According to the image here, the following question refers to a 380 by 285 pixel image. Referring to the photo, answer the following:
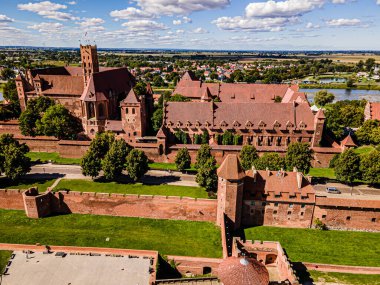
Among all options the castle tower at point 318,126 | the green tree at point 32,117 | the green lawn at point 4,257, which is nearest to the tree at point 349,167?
the castle tower at point 318,126

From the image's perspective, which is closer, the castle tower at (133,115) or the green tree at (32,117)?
the castle tower at (133,115)

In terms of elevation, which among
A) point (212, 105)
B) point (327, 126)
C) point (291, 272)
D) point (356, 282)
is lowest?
point (356, 282)

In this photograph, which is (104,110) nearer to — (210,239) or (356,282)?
(210,239)

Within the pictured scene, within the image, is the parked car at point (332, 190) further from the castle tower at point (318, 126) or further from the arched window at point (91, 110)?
the arched window at point (91, 110)

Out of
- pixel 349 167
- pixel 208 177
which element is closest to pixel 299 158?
pixel 349 167

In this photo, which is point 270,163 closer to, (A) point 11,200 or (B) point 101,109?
(A) point 11,200

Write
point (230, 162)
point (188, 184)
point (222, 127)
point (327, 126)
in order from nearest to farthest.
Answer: point (230, 162) → point (188, 184) → point (222, 127) → point (327, 126)

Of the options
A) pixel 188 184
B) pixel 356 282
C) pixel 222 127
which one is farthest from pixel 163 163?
pixel 356 282

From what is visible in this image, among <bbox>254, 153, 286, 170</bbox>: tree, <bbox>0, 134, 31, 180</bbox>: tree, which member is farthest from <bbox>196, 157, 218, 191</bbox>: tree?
<bbox>0, 134, 31, 180</bbox>: tree
